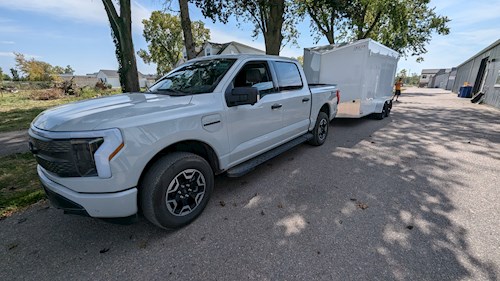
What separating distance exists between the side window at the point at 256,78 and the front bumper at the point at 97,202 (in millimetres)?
2013

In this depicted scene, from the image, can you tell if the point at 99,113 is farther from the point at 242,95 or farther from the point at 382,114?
the point at 382,114

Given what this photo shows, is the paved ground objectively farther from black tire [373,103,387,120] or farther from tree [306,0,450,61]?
tree [306,0,450,61]

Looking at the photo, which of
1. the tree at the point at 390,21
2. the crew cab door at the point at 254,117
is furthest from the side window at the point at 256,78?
the tree at the point at 390,21

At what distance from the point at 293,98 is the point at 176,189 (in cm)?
276

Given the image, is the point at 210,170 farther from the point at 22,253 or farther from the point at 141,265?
the point at 22,253

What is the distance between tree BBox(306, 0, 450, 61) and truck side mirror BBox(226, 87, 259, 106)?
15.9 metres

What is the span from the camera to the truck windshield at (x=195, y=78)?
3061 mm

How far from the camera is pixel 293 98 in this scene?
14.0ft


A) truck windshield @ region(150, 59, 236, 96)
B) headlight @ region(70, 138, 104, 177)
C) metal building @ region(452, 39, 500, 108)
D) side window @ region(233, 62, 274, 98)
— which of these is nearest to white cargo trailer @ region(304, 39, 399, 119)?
side window @ region(233, 62, 274, 98)

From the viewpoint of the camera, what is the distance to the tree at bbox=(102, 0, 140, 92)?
20.5ft

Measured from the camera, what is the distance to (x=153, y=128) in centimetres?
221

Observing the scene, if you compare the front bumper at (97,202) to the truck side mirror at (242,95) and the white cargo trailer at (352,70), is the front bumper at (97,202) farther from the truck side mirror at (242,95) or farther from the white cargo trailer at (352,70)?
the white cargo trailer at (352,70)

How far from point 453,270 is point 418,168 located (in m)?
2.84

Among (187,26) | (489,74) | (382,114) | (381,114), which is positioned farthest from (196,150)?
(489,74)
